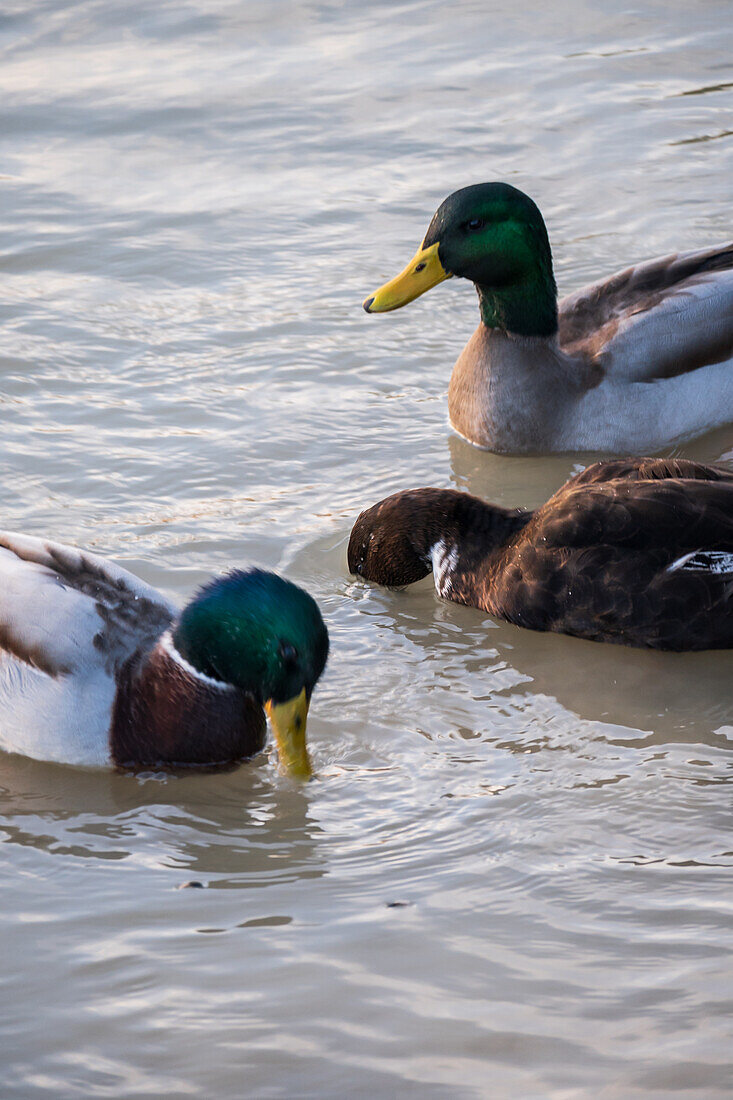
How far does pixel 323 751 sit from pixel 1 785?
98 cm

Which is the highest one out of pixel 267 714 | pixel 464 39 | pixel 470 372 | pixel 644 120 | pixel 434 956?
pixel 464 39

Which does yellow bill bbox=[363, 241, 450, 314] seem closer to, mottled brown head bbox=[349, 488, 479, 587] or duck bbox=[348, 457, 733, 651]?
mottled brown head bbox=[349, 488, 479, 587]

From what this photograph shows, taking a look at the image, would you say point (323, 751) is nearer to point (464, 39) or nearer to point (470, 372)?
point (470, 372)

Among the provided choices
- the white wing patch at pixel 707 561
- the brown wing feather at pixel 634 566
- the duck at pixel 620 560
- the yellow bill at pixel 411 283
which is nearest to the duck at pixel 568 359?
the yellow bill at pixel 411 283

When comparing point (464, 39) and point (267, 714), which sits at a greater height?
point (464, 39)

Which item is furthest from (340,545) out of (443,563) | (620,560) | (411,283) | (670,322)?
(670,322)

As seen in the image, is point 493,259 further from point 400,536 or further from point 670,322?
point 400,536

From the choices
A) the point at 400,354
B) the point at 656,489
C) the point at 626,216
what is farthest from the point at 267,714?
the point at 626,216

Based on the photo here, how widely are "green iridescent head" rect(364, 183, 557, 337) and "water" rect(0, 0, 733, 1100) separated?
1.97 ft

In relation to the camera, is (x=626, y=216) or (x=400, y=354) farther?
(x=626, y=216)

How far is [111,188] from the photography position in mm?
8922

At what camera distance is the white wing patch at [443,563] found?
5.66 meters

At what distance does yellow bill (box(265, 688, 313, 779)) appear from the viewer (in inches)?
169

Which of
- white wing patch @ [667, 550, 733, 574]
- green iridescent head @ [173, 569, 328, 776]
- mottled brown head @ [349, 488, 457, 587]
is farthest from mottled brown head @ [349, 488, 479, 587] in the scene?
green iridescent head @ [173, 569, 328, 776]
